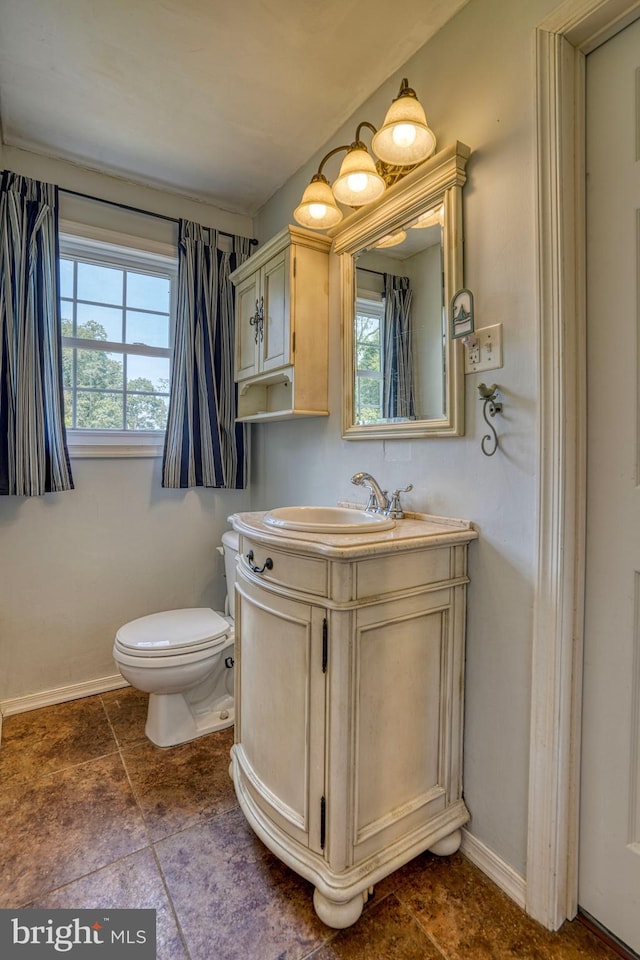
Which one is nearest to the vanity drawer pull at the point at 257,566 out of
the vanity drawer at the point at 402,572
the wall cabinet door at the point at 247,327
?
the vanity drawer at the point at 402,572

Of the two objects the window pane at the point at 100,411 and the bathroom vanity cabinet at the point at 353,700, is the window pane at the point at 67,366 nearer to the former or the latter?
the window pane at the point at 100,411

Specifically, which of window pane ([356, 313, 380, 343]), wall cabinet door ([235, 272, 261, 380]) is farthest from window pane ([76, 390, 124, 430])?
window pane ([356, 313, 380, 343])

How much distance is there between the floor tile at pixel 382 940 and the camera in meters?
1.02

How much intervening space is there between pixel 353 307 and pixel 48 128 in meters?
1.48

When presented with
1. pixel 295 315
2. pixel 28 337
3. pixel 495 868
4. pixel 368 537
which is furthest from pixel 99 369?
pixel 495 868

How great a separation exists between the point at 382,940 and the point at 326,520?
3.60 feet

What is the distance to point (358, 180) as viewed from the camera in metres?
1.44

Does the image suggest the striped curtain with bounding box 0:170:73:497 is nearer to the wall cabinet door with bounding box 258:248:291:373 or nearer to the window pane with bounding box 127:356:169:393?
the window pane with bounding box 127:356:169:393

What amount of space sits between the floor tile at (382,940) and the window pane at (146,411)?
2.07m

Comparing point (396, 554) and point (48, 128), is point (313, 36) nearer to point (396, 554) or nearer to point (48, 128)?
point (48, 128)

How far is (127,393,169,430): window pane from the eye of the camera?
2.31m

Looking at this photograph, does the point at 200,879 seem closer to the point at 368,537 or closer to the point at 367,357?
the point at 368,537

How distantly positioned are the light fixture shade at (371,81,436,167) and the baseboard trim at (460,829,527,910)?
1943 mm

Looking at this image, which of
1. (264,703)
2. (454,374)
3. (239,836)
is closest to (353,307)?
(454,374)
